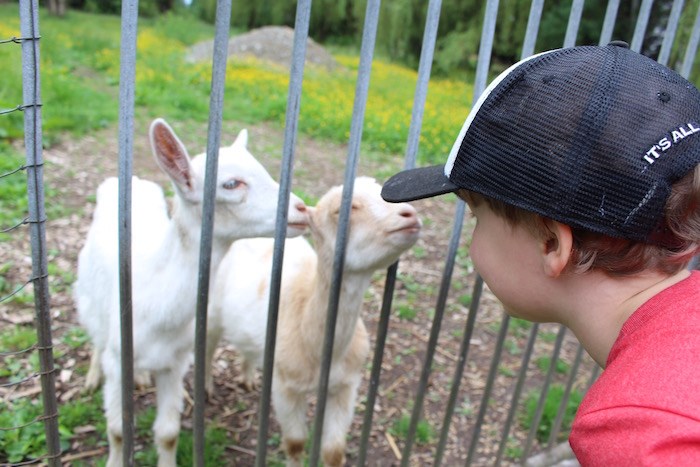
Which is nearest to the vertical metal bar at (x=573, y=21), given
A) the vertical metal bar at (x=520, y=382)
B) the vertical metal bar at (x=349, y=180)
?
the vertical metal bar at (x=349, y=180)

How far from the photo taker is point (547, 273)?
1285mm

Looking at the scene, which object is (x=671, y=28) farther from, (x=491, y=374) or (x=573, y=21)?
(x=491, y=374)

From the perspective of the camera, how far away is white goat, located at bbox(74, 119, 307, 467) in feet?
7.34

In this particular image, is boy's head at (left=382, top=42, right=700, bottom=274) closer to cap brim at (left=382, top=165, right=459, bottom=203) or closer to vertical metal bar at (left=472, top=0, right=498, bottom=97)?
cap brim at (left=382, top=165, right=459, bottom=203)

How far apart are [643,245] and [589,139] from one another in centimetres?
25

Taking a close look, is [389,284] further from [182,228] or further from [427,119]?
[427,119]

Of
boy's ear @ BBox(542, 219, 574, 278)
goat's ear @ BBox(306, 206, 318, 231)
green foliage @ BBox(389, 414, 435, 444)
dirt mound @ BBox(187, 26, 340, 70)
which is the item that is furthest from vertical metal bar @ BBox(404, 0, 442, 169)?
dirt mound @ BBox(187, 26, 340, 70)

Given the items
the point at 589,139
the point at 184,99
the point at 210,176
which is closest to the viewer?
the point at 589,139

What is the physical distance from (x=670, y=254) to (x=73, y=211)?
15.5 feet

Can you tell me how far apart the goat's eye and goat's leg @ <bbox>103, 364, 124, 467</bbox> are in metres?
0.90

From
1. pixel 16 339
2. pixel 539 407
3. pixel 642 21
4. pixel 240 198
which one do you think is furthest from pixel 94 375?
pixel 642 21

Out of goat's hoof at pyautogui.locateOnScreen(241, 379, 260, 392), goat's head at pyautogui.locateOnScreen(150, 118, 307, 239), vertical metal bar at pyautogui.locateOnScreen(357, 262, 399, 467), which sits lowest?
goat's hoof at pyautogui.locateOnScreen(241, 379, 260, 392)

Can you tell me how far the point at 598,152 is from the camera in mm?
1130

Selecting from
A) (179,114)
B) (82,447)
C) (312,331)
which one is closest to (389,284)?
(312,331)
